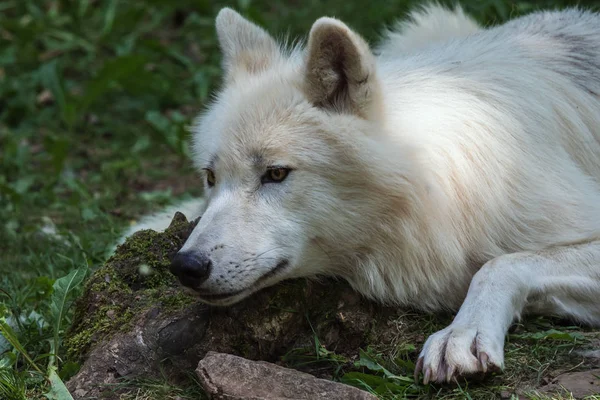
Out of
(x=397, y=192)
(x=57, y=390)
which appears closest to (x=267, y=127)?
(x=397, y=192)

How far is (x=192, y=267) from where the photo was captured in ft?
12.0

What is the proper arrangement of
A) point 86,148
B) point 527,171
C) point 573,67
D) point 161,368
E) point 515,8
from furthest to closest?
point 86,148, point 515,8, point 573,67, point 527,171, point 161,368

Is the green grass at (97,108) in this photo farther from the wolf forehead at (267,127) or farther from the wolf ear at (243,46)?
the wolf ear at (243,46)

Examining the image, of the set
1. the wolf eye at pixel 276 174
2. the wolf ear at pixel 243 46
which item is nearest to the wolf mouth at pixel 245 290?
the wolf eye at pixel 276 174

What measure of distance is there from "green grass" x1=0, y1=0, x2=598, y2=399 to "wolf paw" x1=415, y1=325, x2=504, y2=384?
6.80ft

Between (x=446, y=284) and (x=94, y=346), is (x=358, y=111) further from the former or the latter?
(x=94, y=346)

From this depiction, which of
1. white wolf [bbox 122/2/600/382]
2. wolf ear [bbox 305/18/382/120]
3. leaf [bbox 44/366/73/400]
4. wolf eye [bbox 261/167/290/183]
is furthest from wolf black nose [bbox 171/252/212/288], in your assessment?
wolf ear [bbox 305/18/382/120]

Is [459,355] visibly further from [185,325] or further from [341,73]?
[341,73]

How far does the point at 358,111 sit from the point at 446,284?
950 mm

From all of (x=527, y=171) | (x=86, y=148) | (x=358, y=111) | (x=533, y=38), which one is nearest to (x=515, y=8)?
(x=533, y=38)

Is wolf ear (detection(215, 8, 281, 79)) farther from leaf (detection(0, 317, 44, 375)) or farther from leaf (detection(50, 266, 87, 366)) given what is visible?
leaf (detection(0, 317, 44, 375))

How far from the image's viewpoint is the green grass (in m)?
6.20

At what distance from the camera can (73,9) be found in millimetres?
10211

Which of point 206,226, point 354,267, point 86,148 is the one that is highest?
point 206,226
